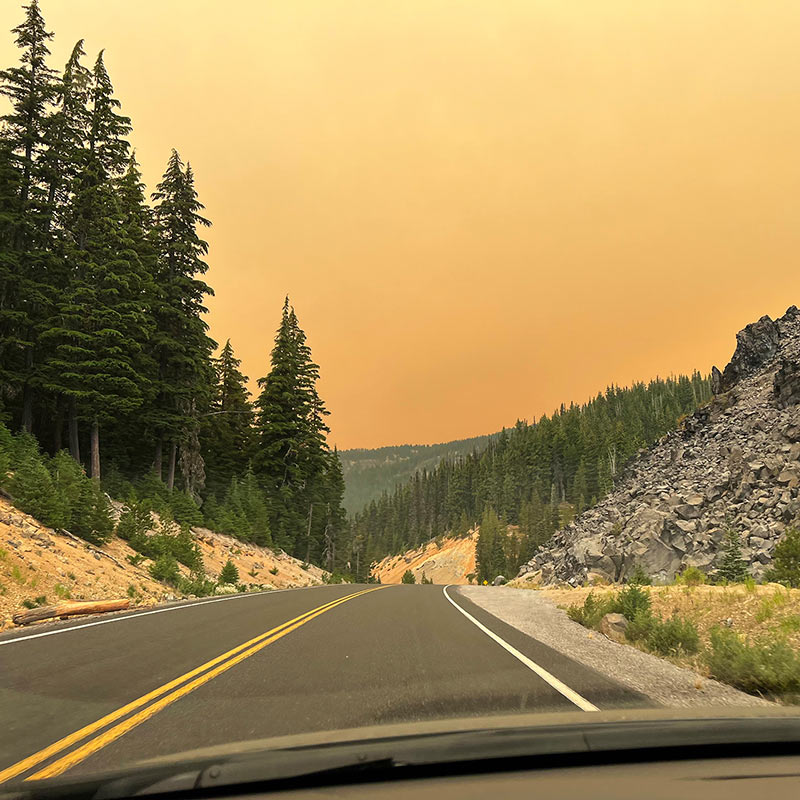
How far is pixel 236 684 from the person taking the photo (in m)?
5.88

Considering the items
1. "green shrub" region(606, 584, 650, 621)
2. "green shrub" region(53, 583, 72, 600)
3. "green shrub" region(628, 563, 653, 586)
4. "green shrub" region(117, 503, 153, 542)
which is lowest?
"green shrub" region(628, 563, 653, 586)

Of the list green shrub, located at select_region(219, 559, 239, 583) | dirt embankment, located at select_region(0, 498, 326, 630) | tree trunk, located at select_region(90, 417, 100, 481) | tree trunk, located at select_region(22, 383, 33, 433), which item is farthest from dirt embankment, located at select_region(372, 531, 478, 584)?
dirt embankment, located at select_region(0, 498, 326, 630)

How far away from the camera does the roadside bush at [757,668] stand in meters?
5.95

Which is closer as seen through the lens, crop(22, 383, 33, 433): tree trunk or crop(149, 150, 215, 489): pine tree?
crop(22, 383, 33, 433): tree trunk

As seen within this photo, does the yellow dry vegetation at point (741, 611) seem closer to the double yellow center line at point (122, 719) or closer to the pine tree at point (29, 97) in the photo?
the double yellow center line at point (122, 719)

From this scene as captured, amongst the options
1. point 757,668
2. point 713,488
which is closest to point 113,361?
point 757,668

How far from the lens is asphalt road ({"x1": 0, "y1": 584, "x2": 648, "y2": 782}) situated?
4223 mm

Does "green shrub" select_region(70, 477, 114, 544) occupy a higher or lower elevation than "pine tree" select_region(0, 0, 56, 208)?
lower

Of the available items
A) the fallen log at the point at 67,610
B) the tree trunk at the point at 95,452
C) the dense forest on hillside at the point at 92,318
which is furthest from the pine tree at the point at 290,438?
the fallen log at the point at 67,610

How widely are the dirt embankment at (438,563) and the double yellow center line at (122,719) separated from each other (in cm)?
10545

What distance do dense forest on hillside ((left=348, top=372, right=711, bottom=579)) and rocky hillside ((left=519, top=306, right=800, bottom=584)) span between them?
108ft

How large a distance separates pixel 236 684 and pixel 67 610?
7.58 meters

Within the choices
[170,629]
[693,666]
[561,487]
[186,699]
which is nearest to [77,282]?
[170,629]

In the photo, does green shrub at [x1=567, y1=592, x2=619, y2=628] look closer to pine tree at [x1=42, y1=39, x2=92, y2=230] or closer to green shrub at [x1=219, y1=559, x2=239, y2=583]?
green shrub at [x1=219, y1=559, x2=239, y2=583]
